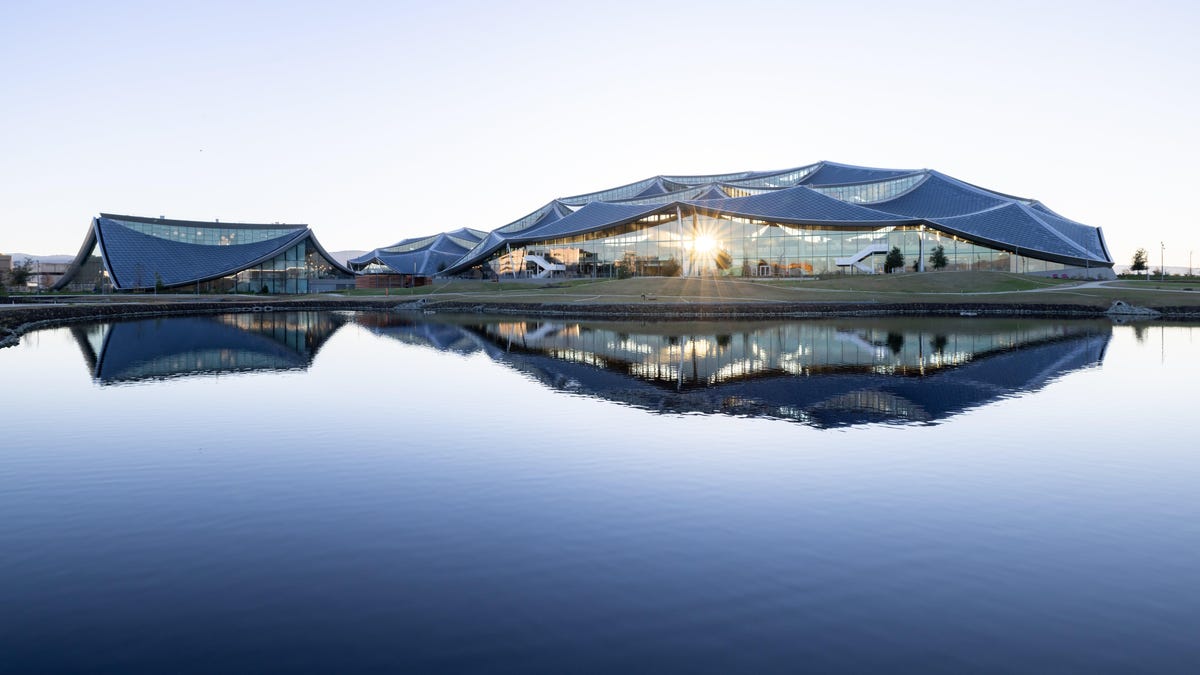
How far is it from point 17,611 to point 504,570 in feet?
19.7

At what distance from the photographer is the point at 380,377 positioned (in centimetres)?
3366

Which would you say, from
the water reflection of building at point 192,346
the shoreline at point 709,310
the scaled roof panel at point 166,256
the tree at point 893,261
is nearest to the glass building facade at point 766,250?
the tree at point 893,261

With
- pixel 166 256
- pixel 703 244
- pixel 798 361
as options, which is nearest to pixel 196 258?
pixel 166 256

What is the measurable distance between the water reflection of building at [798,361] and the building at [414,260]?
94253mm

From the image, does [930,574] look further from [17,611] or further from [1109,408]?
[1109,408]

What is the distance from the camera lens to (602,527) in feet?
43.0

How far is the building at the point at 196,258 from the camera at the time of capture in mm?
120388

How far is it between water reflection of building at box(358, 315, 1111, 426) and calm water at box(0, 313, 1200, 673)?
441 millimetres

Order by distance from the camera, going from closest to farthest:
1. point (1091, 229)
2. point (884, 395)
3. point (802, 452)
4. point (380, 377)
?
point (802, 452)
point (884, 395)
point (380, 377)
point (1091, 229)

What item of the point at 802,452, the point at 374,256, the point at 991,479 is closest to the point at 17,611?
the point at 802,452

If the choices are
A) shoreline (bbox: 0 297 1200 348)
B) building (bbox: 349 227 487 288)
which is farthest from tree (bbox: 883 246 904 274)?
building (bbox: 349 227 487 288)

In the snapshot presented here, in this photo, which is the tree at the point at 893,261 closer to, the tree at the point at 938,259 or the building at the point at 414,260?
the tree at the point at 938,259

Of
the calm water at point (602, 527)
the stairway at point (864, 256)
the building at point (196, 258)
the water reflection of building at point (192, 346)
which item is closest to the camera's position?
the calm water at point (602, 527)

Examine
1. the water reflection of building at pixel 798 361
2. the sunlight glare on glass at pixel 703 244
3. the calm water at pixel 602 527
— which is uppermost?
the sunlight glare on glass at pixel 703 244
